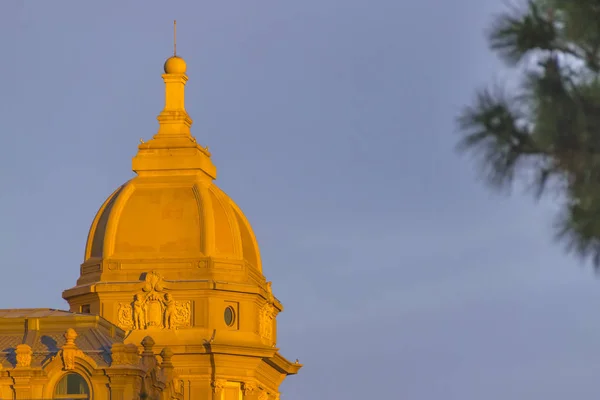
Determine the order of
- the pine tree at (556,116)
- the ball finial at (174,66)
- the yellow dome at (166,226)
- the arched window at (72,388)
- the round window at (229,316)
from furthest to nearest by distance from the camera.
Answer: the ball finial at (174,66)
the yellow dome at (166,226)
the round window at (229,316)
the arched window at (72,388)
the pine tree at (556,116)

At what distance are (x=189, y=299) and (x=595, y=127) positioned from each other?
7113cm

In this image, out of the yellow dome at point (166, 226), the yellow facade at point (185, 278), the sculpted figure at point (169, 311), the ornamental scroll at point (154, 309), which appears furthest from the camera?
the yellow dome at point (166, 226)

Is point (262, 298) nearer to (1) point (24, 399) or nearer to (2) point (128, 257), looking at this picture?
(2) point (128, 257)

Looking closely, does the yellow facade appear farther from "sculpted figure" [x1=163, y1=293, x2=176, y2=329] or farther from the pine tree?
the pine tree

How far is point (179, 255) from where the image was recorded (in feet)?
322

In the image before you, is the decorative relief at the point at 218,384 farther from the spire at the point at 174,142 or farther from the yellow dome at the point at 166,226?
the spire at the point at 174,142

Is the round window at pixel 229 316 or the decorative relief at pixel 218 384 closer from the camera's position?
the decorative relief at pixel 218 384

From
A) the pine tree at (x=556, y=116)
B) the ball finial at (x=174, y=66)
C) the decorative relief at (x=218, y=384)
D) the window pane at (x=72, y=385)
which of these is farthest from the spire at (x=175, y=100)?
the pine tree at (x=556, y=116)

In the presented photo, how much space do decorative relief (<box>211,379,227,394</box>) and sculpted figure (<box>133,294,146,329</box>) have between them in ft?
14.9

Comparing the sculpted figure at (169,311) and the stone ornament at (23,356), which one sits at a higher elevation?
the sculpted figure at (169,311)

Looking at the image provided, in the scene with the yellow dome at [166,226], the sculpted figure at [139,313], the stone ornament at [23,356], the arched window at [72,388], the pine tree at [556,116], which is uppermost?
the yellow dome at [166,226]

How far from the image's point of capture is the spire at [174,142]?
3979 inches

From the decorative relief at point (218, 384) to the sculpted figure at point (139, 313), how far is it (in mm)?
4552

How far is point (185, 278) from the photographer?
319 feet
